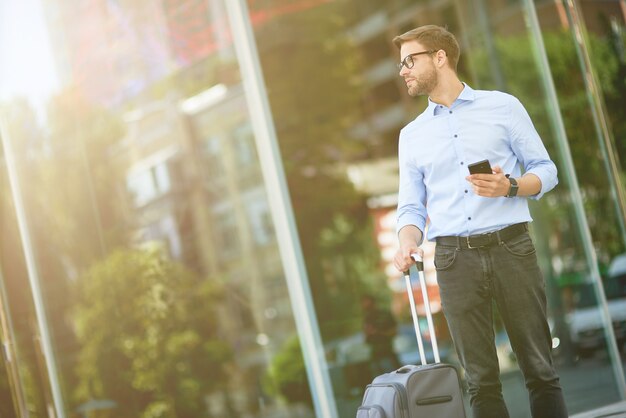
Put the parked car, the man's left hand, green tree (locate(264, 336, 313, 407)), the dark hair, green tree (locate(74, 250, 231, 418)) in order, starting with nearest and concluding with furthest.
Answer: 1. the man's left hand
2. the dark hair
3. green tree (locate(74, 250, 231, 418))
4. green tree (locate(264, 336, 313, 407))
5. the parked car

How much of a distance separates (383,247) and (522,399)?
1434mm

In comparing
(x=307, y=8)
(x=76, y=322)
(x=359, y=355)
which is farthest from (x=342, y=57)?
(x=76, y=322)

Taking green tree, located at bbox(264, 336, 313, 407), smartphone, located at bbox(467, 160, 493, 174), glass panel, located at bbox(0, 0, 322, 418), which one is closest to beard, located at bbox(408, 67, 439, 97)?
smartphone, located at bbox(467, 160, 493, 174)

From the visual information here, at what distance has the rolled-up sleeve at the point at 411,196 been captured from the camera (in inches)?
135

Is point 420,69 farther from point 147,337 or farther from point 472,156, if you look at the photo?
point 147,337

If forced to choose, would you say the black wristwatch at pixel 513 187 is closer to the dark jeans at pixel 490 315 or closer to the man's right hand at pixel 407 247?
the dark jeans at pixel 490 315

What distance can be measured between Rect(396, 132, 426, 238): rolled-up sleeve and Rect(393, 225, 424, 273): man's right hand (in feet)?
0.08

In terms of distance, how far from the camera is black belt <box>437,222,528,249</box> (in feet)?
10.7

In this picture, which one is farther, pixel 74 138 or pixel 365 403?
pixel 74 138

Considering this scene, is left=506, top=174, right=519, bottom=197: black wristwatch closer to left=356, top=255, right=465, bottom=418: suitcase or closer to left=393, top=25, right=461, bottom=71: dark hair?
left=356, top=255, right=465, bottom=418: suitcase

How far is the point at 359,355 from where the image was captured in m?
6.41

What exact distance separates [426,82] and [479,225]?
1.84ft

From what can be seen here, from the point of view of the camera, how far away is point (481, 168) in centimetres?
310

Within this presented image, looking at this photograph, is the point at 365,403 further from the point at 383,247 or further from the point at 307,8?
the point at 307,8
